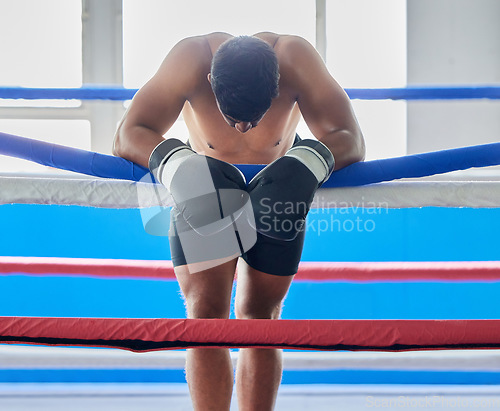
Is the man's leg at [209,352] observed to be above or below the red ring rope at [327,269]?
above

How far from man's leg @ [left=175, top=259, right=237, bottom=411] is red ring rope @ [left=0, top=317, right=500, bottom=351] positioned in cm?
20

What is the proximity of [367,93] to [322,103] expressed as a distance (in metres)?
0.61

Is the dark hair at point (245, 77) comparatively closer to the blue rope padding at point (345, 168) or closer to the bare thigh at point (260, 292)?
the blue rope padding at point (345, 168)

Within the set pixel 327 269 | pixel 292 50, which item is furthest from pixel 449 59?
pixel 292 50

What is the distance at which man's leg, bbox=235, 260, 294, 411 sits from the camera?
872mm

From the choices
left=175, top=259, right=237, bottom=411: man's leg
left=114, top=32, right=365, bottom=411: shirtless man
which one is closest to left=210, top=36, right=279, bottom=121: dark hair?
left=114, top=32, right=365, bottom=411: shirtless man

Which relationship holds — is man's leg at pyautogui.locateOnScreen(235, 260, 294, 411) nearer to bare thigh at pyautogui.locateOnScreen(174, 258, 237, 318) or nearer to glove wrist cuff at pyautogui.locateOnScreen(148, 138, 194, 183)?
bare thigh at pyautogui.locateOnScreen(174, 258, 237, 318)

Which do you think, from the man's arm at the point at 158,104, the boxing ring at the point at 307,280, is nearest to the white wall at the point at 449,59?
the boxing ring at the point at 307,280

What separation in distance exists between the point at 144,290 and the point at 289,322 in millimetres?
1418

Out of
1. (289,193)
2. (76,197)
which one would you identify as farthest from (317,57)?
(76,197)

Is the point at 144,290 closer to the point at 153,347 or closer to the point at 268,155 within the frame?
the point at 268,155

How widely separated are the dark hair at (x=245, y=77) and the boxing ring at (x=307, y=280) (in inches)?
7.6

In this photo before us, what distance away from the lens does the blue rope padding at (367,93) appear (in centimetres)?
147

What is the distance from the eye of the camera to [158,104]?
977 millimetres
